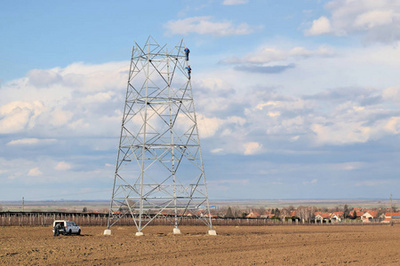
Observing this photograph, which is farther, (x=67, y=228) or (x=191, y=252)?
(x=67, y=228)

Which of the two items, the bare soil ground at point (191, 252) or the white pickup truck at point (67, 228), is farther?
the white pickup truck at point (67, 228)

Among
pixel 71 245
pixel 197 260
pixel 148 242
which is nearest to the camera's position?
pixel 197 260

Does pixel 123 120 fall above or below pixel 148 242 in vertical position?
above

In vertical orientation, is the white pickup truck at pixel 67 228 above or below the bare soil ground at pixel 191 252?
above

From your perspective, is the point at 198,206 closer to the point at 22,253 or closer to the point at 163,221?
the point at 22,253

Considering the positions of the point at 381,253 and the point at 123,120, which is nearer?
the point at 381,253

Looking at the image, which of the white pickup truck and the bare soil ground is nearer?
the bare soil ground

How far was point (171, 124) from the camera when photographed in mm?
48281

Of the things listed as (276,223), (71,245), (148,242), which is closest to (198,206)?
(148,242)

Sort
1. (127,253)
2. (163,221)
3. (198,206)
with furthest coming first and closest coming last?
(163,221), (198,206), (127,253)

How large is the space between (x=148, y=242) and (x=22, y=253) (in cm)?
988

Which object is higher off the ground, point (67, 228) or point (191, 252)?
point (67, 228)

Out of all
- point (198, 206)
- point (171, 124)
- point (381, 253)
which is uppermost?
point (171, 124)

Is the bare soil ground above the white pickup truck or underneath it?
underneath
